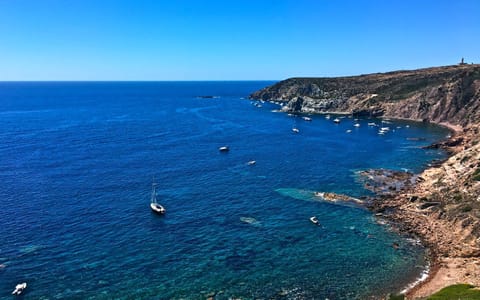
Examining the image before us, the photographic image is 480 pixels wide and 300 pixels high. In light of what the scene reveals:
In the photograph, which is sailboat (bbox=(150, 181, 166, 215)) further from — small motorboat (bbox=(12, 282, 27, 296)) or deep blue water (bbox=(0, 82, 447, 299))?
small motorboat (bbox=(12, 282, 27, 296))

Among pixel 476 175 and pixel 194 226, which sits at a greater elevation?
pixel 476 175

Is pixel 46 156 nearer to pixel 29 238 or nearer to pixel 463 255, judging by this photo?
pixel 29 238

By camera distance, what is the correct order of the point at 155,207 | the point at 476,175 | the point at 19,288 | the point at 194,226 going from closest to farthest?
the point at 19,288 < the point at 194,226 < the point at 155,207 < the point at 476,175

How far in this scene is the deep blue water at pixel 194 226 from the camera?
55.1m

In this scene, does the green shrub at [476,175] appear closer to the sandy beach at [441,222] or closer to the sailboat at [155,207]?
the sandy beach at [441,222]

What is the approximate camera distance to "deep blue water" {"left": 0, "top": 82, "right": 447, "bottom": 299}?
2170 inches

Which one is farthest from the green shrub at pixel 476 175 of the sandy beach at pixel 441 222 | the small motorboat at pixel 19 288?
the small motorboat at pixel 19 288

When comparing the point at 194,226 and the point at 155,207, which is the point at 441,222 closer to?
the point at 194,226

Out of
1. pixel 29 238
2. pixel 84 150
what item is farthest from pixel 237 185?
pixel 84 150

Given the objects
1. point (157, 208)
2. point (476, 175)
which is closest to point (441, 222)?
point (476, 175)

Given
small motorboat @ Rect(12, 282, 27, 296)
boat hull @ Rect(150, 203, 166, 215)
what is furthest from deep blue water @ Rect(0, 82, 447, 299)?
boat hull @ Rect(150, 203, 166, 215)

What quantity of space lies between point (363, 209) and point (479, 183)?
22.8m

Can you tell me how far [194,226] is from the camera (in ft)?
238

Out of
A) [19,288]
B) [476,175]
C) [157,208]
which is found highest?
[476,175]
